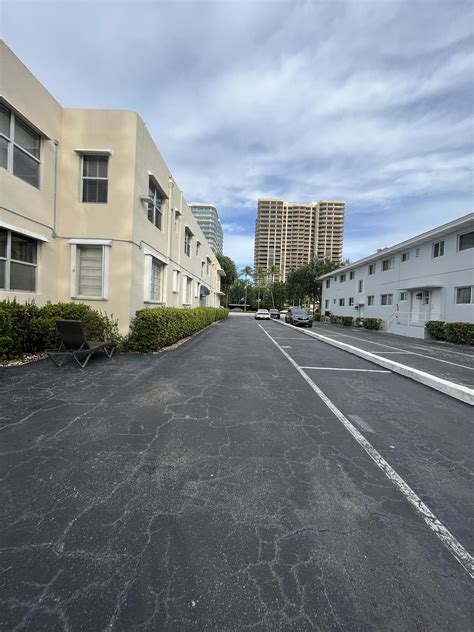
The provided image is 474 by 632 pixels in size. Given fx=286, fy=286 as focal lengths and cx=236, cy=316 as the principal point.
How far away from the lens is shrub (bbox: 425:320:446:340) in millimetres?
16106

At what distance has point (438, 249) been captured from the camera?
58.2ft

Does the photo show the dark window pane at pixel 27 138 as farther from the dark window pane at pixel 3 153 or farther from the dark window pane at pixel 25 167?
the dark window pane at pixel 3 153

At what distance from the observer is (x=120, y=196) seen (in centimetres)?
860

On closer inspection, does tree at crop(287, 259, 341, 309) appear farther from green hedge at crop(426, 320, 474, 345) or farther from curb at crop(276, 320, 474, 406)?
curb at crop(276, 320, 474, 406)

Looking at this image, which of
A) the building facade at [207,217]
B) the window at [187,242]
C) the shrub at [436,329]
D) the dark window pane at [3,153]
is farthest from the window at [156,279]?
the building facade at [207,217]

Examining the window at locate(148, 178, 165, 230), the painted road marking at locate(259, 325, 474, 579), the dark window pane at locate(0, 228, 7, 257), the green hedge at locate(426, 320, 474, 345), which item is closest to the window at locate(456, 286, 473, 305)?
the green hedge at locate(426, 320, 474, 345)

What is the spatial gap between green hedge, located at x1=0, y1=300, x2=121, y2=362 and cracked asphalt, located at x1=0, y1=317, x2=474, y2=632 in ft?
6.95

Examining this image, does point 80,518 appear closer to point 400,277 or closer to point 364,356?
point 364,356

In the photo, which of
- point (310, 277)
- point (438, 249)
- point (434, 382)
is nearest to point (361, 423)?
point (434, 382)

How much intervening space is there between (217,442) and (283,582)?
1.68 m

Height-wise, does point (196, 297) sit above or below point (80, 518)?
above

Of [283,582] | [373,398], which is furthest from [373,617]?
[373,398]

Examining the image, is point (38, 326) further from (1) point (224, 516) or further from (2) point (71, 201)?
(1) point (224, 516)

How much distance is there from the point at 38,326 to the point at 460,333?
18.1 metres
